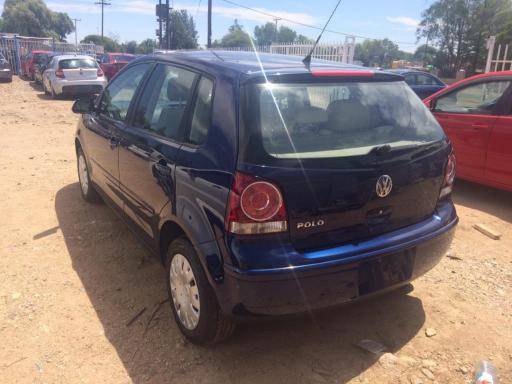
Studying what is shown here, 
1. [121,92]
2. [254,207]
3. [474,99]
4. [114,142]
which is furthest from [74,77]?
[254,207]

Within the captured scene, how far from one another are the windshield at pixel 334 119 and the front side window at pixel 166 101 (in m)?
0.67

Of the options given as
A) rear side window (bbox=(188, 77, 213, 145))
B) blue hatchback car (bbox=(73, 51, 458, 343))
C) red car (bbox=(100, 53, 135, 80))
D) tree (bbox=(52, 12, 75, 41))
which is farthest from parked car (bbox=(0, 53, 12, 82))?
tree (bbox=(52, 12, 75, 41))

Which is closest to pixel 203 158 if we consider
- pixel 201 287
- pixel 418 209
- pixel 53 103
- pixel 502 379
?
pixel 201 287

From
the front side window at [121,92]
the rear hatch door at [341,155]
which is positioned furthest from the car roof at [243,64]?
the front side window at [121,92]

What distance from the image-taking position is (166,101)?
3.14 metres

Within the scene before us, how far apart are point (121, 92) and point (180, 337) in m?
2.24

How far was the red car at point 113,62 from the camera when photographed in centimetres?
2119

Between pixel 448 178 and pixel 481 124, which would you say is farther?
pixel 481 124

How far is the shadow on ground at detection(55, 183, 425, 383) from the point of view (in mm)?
2568

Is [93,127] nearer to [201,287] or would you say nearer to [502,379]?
[201,287]

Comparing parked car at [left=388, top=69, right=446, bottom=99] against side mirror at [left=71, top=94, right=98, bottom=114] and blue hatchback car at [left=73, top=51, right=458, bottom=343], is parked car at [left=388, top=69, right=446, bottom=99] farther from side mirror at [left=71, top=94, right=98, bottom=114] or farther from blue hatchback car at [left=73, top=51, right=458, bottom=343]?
blue hatchback car at [left=73, top=51, right=458, bottom=343]

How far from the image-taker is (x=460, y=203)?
5.39m

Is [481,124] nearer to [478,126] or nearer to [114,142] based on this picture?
[478,126]

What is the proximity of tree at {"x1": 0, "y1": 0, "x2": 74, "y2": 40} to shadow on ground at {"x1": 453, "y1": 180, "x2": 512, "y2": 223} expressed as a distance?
8832 centimetres
